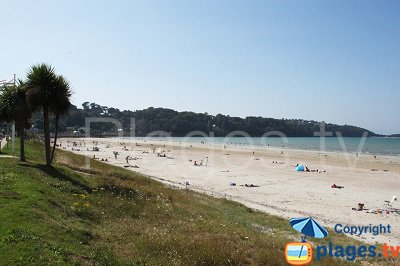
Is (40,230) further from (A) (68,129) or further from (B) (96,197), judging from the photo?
(A) (68,129)

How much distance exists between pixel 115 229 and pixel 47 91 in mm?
10054

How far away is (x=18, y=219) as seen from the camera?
868 cm

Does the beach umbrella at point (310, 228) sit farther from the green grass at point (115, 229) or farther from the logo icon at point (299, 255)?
the green grass at point (115, 229)

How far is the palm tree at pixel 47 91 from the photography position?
17.7 m

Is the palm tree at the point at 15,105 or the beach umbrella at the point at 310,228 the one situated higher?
the palm tree at the point at 15,105

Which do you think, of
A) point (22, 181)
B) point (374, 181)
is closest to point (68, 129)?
point (374, 181)

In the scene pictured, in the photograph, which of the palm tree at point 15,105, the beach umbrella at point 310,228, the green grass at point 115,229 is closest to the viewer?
the green grass at point 115,229

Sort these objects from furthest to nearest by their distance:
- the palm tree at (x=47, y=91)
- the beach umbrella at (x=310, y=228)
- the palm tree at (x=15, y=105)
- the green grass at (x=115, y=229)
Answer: the palm tree at (x=15, y=105)
the palm tree at (x=47, y=91)
the beach umbrella at (x=310, y=228)
the green grass at (x=115, y=229)

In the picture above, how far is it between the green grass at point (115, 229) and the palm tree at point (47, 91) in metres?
3.41

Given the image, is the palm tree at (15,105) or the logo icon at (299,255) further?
the palm tree at (15,105)

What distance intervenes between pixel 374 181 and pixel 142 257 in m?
31.6

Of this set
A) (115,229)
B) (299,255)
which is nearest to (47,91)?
(115,229)

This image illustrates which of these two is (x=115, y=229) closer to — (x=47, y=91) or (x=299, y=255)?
(x=299, y=255)

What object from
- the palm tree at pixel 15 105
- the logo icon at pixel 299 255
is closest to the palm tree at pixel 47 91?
the palm tree at pixel 15 105
